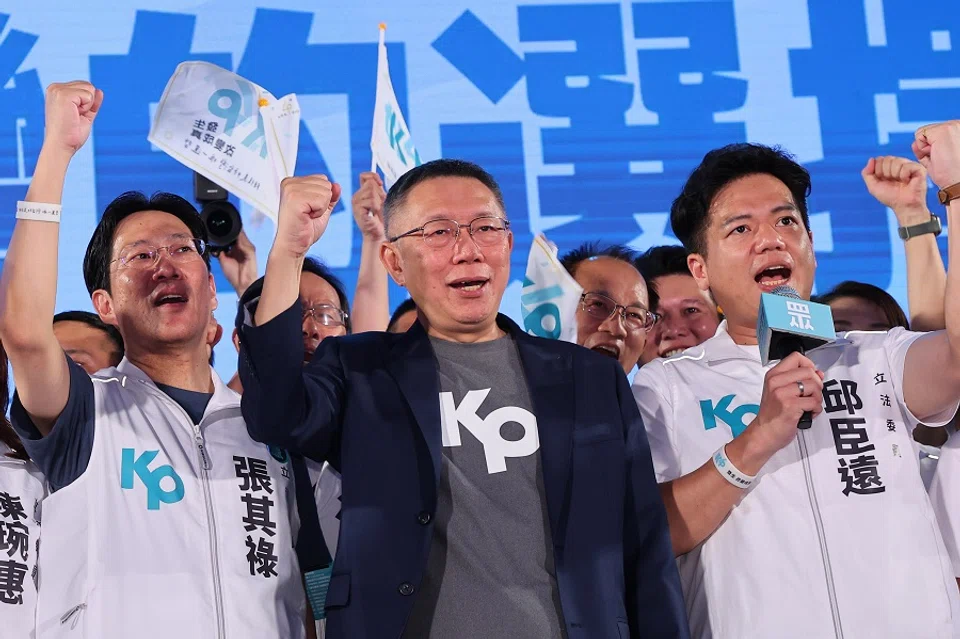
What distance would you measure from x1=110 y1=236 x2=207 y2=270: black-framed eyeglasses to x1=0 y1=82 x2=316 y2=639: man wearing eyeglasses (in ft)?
0.18

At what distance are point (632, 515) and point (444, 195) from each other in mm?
695

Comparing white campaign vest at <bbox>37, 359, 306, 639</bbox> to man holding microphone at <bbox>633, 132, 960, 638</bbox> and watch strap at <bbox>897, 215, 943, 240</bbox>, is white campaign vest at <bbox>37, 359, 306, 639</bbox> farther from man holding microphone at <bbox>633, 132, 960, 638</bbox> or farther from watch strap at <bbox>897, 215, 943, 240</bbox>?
watch strap at <bbox>897, 215, 943, 240</bbox>

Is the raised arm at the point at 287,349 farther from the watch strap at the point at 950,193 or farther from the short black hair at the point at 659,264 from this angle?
the short black hair at the point at 659,264

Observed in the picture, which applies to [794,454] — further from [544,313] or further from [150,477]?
[150,477]

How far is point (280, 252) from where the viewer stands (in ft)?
6.84

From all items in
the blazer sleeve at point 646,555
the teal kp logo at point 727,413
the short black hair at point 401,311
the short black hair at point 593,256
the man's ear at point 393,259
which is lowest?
the blazer sleeve at point 646,555

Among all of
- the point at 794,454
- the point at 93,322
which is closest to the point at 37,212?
the point at 93,322

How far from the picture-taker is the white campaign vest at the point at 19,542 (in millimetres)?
2473

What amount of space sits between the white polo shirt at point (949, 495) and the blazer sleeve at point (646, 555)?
0.68 metres

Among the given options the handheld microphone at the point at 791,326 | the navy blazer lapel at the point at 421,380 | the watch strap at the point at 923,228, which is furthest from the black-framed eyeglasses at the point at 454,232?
the watch strap at the point at 923,228

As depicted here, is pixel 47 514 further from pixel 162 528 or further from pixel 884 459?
pixel 884 459

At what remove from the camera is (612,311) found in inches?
130

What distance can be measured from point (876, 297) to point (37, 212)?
2.12m

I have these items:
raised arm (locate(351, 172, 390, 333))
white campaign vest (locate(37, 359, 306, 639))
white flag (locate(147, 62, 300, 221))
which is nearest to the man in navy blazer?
white campaign vest (locate(37, 359, 306, 639))
